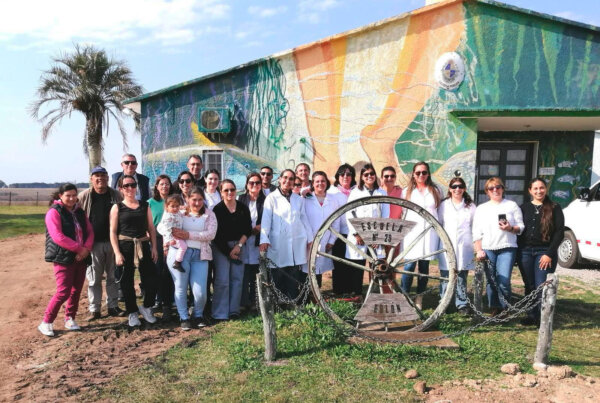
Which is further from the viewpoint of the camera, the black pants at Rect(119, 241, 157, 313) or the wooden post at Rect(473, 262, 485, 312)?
the wooden post at Rect(473, 262, 485, 312)

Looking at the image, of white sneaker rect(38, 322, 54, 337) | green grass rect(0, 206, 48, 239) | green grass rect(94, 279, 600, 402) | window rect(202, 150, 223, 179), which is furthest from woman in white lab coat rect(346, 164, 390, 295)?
green grass rect(0, 206, 48, 239)

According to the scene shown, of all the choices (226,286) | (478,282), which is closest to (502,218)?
(478,282)

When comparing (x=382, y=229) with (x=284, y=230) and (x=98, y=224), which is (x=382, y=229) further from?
(x=98, y=224)

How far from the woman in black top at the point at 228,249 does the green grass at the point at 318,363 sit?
328 mm

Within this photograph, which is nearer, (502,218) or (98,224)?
(502,218)

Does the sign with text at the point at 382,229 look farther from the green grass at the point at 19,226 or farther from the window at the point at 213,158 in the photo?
the green grass at the point at 19,226

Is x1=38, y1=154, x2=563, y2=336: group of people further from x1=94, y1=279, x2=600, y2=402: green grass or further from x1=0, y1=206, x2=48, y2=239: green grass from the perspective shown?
x1=0, y1=206, x2=48, y2=239: green grass

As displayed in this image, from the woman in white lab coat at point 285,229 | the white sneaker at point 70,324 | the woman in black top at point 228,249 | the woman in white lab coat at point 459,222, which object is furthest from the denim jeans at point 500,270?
the white sneaker at point 70,324

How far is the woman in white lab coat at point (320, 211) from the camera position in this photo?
609cm

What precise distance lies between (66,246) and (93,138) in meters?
15.5

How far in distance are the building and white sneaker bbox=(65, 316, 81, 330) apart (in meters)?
6.39

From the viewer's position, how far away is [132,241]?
5344 mm

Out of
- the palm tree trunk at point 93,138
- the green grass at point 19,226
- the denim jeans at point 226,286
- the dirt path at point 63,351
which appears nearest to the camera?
the dirt path at point 63,351

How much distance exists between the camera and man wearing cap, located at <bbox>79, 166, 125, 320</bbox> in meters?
5.63
